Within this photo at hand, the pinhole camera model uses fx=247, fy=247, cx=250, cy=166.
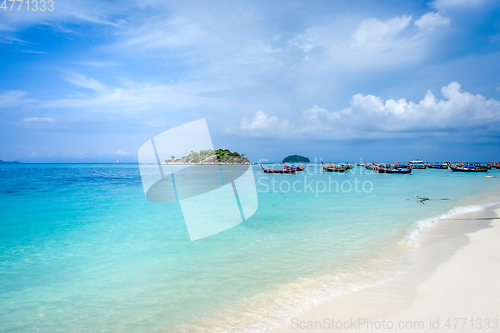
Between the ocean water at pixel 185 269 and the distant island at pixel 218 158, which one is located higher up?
the distant island at pixel 218 158

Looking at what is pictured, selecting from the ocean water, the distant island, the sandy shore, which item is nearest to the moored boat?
the ocean water

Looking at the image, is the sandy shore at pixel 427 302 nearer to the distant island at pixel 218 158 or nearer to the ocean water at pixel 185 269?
the ocean water at pixel 185 269

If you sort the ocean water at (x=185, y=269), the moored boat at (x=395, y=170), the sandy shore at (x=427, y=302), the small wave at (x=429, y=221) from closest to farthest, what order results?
Result: the sandy shore at (x=427, y=302) → the ocean water at (x=185, y=269) → the small wave at (x=429, y=221) → the moored boat at (x=395, y=170)

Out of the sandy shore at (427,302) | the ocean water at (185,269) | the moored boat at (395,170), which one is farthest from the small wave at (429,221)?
the moored boat at (395,170)

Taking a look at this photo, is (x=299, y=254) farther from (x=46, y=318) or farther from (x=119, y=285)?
(x=46, y=318)

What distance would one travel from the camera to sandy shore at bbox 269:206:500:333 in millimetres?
3842

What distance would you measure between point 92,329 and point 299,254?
5586mm

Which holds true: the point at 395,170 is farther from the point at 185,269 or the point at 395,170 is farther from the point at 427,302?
the point at 185,269

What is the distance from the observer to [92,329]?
14.3 feet

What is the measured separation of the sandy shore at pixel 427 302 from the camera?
384cm

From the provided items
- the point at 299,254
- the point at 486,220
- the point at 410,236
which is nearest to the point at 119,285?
the point at 299,254

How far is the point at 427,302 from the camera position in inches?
176

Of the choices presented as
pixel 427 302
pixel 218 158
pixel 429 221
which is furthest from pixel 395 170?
pixel 218 158

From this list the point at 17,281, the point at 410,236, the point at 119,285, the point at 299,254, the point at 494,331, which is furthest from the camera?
the point at 410,236
